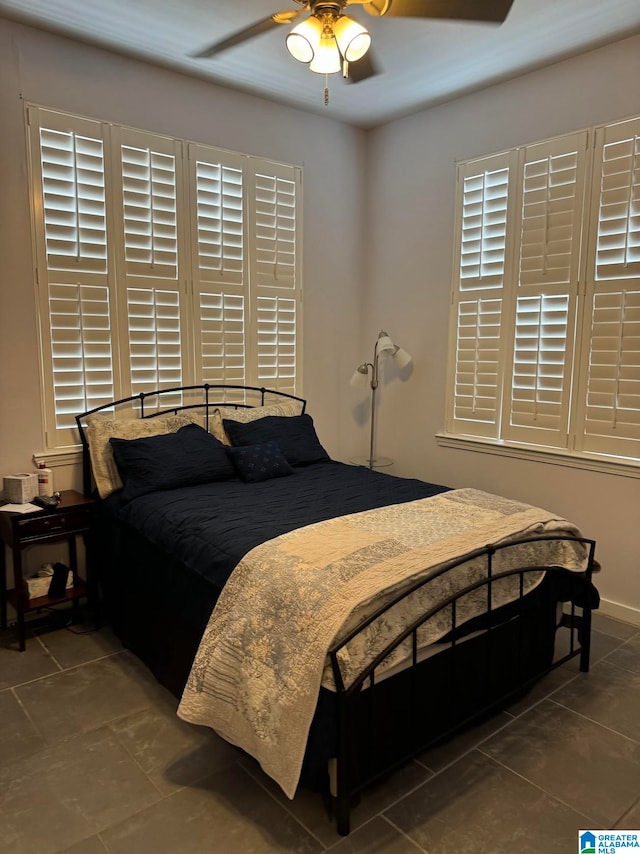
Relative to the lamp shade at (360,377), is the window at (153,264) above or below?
above

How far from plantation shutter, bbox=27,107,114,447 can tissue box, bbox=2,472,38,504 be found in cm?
29

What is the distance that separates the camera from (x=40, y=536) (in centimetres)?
300

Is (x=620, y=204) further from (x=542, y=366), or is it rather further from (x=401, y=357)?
(x=401, y=357)

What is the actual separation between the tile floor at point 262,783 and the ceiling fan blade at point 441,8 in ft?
9.22

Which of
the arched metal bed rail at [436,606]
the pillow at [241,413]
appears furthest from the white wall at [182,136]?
the arched metal bed rail at [436,606]

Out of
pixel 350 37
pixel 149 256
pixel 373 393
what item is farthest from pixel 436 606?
pixel 373 393

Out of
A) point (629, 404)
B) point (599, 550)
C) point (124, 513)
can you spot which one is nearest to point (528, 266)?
point (629, 404)

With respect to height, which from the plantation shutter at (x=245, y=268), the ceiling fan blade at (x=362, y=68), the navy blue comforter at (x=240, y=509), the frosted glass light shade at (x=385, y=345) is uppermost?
the ceiling fan blade at (x=362, y=68)

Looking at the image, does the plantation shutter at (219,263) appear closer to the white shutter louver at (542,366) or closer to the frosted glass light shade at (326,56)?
the frosted glass light shade at (326,56)

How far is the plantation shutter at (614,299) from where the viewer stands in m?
3.14

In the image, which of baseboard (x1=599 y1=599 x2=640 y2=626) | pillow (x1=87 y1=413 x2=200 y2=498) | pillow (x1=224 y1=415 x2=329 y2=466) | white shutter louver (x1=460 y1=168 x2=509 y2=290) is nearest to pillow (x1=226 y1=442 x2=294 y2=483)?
pillow (x1=224 y1=415 x2=329 y2=466)

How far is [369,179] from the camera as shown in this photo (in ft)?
14.9

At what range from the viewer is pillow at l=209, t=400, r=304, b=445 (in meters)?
3.65

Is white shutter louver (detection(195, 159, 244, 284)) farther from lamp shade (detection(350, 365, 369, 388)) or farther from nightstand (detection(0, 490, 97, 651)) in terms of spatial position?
nightstand (detection(0, 490, 97, 651))
